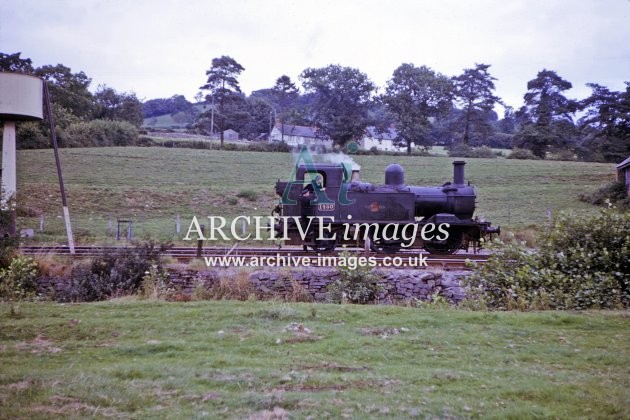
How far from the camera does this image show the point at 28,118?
1636cm

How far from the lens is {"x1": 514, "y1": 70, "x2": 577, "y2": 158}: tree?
4009 centimetres

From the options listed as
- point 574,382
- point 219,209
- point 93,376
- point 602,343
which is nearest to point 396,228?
point 602,343

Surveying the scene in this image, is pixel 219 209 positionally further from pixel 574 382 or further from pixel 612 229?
pixel 574 382

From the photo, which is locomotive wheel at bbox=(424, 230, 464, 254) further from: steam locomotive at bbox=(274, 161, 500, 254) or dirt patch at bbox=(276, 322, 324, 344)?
dirt patch at bbox=(276, 322, 324, 344)

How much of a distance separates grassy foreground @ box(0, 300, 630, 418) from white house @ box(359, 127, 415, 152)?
32.8 metres

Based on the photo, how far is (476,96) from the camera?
5066cm

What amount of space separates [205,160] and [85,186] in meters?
12.5

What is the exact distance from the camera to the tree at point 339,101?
30.8m

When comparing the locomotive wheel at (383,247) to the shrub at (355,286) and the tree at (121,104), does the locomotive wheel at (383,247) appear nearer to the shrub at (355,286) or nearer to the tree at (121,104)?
the shrub at (355,286)

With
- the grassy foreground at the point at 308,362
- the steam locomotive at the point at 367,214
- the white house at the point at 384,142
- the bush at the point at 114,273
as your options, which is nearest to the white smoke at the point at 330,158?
the steam locomotive at the point at 367,214

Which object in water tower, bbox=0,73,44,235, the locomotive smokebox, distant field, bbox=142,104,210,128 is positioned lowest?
the locomotive smokebox

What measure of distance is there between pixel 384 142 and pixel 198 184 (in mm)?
18397

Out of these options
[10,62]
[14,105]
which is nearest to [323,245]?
[14,105]

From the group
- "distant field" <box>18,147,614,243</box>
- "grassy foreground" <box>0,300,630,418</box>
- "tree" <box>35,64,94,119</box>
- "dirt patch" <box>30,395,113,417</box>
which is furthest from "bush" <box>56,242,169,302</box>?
"tree" <box>35,64,94,119</box>
